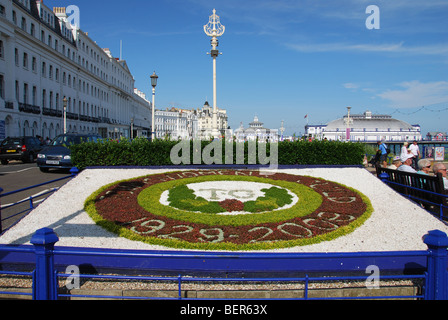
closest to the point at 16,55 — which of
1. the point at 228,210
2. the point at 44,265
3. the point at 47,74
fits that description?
the point at 47,74

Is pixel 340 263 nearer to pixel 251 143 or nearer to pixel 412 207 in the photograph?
pixel 412 207

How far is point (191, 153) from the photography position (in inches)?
610

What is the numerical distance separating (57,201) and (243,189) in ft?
20.1

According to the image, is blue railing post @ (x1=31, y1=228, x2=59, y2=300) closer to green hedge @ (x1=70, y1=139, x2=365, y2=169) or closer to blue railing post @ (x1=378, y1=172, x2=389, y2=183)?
green hedge @ (x1=70, y1=139, x2=365, y2=169)

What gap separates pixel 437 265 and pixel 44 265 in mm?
5036

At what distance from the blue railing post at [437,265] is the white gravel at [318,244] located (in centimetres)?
268

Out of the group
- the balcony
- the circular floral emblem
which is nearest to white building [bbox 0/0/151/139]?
the balcony

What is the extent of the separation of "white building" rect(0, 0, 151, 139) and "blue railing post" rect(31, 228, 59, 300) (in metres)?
38.1

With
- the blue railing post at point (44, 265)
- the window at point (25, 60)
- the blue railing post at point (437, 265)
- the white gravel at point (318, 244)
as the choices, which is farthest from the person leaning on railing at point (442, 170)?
the window at point (25, 60)

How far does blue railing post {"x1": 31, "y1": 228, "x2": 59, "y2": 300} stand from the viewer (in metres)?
4.05

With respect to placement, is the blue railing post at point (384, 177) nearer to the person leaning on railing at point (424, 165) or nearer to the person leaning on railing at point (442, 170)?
the person leaning on railing at point (424, 165)

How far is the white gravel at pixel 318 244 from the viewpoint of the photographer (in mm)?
7164
